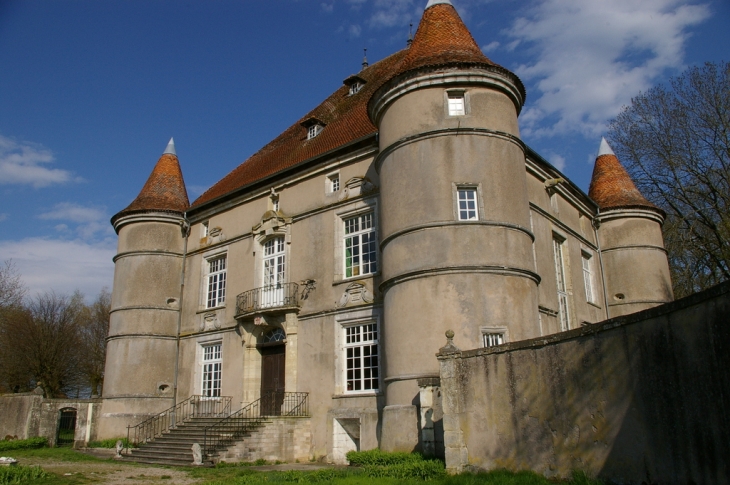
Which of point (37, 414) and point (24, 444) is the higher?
point (37, 414)

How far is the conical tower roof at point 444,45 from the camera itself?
49.1 ft

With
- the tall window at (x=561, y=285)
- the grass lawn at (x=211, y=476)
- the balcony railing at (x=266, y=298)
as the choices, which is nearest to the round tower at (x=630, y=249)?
the tall window at (x=561, y=285)

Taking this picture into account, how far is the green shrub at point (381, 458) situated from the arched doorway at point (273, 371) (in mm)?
4803

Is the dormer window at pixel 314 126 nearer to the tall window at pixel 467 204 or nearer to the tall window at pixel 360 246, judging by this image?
the tall window at pixel 360 246

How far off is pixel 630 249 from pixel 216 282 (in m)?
15.4

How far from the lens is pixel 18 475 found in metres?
11.2

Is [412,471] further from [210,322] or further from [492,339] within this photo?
[210,322]

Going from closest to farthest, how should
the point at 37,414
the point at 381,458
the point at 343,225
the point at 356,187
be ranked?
the point at 381,458
the point at 356,187
the point at 343,225
the point at 37,414

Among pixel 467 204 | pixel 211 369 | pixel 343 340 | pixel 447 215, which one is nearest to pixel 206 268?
pixel 211 369

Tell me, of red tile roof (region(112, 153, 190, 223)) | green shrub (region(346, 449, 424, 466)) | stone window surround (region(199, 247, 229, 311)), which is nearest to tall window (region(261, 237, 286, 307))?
stone window surround (region(199, 247, 229, 311))

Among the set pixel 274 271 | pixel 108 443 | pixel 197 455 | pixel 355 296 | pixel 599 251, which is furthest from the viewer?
pixel 599 251

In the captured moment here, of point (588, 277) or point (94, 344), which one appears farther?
point (94, 344)

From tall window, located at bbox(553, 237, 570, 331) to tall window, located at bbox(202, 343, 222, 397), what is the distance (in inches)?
444

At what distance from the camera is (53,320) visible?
133ft
